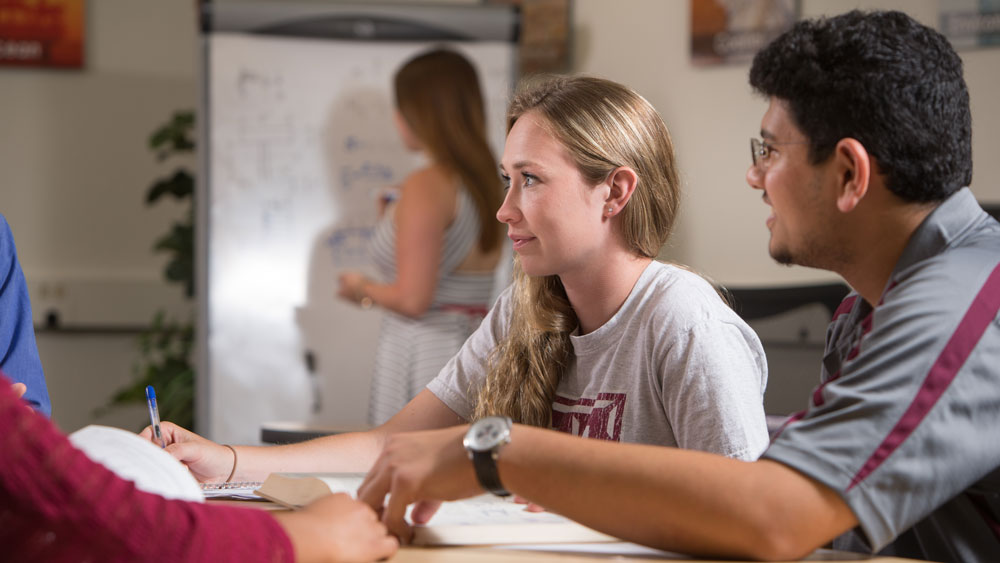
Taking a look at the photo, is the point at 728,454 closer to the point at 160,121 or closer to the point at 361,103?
the point at 361,103

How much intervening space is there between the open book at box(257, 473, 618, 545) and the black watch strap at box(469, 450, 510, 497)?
0.21ft

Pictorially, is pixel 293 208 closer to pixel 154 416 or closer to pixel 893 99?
pixel 154 416

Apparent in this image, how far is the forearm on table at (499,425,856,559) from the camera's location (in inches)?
30.0

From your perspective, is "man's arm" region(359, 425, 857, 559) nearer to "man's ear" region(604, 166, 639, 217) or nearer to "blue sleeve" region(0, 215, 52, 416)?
"man's ear" region(604, 166, 639, 217)

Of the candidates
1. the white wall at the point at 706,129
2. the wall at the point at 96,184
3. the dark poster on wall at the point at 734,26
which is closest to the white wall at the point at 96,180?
the wall at the point at 96,184

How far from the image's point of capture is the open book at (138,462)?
75 centimetres

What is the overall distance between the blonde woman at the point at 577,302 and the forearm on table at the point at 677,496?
0.38 meters

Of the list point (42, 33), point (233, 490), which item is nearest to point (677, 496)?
point (233, 490)

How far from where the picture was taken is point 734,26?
3.03m

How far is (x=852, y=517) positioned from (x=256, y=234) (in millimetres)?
2662

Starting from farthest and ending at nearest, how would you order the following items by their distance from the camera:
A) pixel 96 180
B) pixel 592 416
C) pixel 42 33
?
1. pixel 96 180
2. pixel 42 33
3. pixel 592 416

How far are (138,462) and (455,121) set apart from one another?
233 centimetres

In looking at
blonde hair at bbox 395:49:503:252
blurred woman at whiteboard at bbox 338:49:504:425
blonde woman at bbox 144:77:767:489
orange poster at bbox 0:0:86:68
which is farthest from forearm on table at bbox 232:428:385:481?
orange poster at bbox 0:0:86:68

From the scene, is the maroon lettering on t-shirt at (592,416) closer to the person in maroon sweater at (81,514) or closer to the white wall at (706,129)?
the person in maroon sweater at (81,514)
